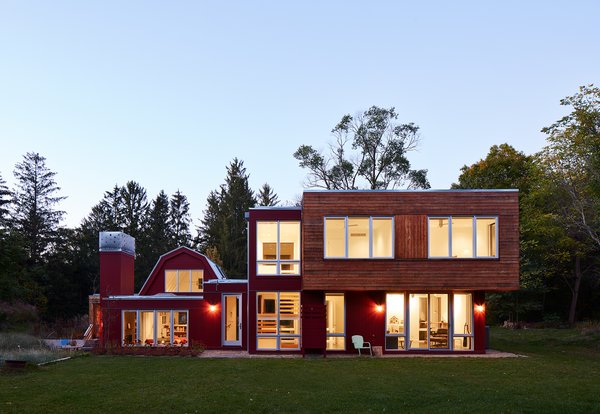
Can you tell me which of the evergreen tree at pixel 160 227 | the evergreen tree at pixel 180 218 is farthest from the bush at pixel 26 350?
the evergreen tree at pixel 180 218

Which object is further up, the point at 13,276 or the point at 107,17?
the point at 107,17

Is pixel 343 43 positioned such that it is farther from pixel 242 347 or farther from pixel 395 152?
pixel 395 152

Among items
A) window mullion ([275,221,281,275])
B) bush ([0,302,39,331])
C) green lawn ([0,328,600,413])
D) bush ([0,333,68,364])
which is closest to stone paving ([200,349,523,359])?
green lawn ([0,328,600,413])

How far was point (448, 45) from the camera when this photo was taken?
2186 centimetres

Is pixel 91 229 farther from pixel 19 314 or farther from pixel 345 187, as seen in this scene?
pixel 345 187

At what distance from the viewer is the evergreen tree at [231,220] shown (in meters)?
51.2

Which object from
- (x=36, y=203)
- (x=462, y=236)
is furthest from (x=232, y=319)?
(x=36, y=203)

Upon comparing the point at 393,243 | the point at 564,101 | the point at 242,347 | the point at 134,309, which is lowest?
the point at 242,347

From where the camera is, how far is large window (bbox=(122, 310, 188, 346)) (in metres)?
22.2

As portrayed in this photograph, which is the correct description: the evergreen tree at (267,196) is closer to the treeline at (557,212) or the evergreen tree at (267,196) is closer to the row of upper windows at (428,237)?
the treeline at (557,212)

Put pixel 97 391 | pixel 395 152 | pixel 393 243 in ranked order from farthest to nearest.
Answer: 1. pixel 395 152
2. pixel 393 243
3. pixel 97 391

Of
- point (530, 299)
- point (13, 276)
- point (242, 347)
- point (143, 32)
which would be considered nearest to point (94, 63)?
point (143, 32)

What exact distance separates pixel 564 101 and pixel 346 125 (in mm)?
16027

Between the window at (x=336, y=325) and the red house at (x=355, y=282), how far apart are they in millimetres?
36
